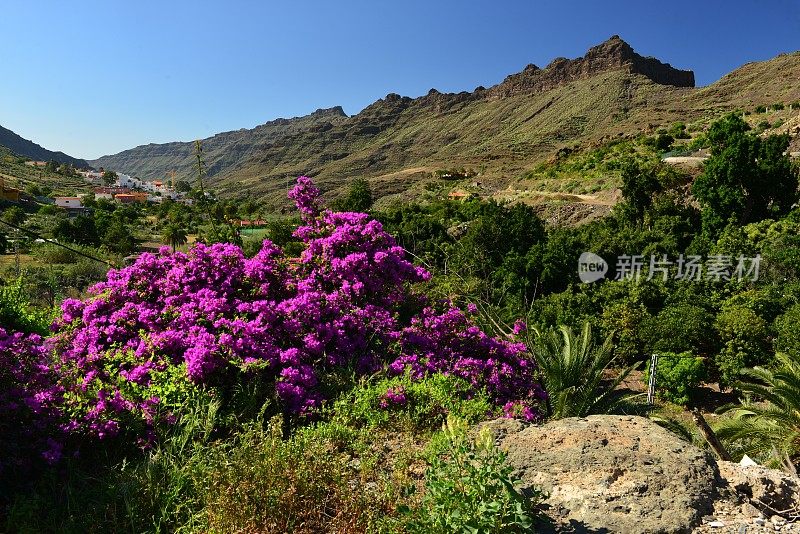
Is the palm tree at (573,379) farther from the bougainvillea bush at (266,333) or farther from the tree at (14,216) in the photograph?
the tree at (14,216)

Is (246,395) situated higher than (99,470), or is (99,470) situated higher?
(246,395)

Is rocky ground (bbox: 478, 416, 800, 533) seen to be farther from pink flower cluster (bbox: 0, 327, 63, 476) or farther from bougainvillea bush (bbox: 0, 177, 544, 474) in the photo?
pink flower cluster (bbox: 0, 327, 63, 476)

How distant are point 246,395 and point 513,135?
339ft

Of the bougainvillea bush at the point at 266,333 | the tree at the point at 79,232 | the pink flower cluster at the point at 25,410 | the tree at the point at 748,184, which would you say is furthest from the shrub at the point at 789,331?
the tree at the point at 79,232

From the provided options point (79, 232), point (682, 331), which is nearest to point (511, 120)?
point (79, 232)

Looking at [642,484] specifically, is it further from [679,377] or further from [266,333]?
[679,377]

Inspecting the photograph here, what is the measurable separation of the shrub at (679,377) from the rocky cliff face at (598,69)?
123 meters

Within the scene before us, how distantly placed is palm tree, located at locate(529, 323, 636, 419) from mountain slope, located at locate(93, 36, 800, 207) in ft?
165

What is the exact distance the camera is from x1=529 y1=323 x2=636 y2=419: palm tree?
220 inches

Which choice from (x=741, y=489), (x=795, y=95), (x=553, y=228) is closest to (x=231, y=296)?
(x=741, y=489)

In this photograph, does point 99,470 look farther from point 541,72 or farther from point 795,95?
point 541,72

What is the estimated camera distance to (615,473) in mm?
2756

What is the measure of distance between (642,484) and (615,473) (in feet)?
0.48

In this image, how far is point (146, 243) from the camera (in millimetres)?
53969
